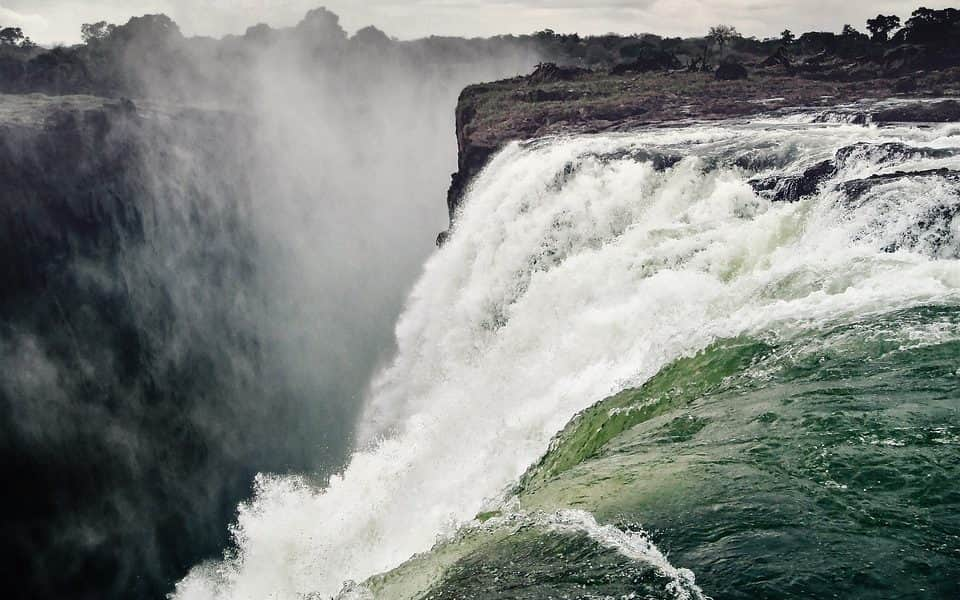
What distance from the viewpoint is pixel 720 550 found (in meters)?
7.45

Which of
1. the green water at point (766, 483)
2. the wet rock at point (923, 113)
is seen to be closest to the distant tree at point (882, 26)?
the wet rock at point (923, 113)

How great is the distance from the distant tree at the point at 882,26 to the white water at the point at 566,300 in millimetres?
23447

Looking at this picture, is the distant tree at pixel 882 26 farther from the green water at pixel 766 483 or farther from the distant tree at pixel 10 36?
the distant tree at pixel 10 36

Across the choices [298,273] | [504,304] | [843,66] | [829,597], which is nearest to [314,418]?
[504,304]

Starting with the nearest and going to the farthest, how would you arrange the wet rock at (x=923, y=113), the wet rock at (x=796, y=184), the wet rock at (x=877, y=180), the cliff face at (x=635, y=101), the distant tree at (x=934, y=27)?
the wet rock at (x=877, y=180)
the wet rock at (x=796, y=184)
the wet rock at (x=923, y=113)
the cliff face at (x=635, y=101)
the distant tree at (x=934, y=27)

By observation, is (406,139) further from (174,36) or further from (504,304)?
(504,304)

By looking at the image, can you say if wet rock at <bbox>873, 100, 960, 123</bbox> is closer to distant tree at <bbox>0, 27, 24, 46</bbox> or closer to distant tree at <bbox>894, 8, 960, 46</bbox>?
distant tree at <bbox>894, 8, 960, 46</bbox>

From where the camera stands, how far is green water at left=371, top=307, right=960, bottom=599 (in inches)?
278

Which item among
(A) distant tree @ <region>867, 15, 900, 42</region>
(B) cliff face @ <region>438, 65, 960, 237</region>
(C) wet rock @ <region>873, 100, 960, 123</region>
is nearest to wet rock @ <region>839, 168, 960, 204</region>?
(C) wet rock @ <region>873, 100, 960, 123</region>

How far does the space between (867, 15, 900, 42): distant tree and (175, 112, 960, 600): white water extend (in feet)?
76.9

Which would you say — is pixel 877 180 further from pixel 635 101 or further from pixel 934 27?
pixel 934 27

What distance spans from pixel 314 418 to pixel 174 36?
243ft

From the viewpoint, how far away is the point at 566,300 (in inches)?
700

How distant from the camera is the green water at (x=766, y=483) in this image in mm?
7070
